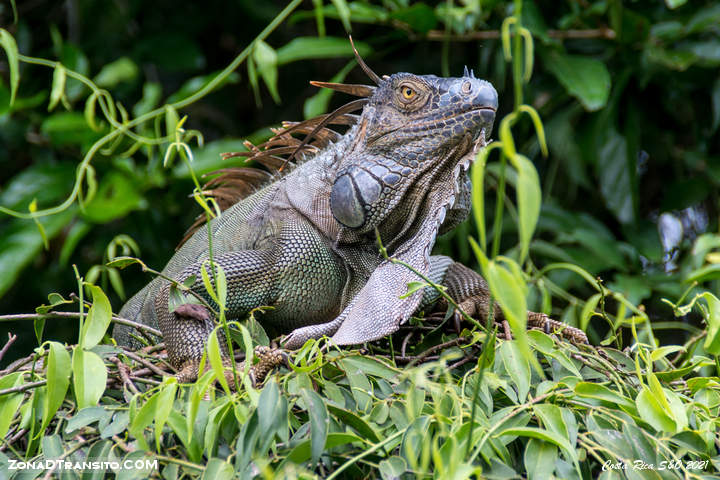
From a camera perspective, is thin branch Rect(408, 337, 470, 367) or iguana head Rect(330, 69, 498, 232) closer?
thin branch Rect(408, 337, 470, 367)

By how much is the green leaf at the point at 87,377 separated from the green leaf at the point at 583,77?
8.55 ft

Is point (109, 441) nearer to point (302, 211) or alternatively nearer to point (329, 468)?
point (329, 468)

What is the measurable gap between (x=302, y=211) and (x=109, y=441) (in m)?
0.91

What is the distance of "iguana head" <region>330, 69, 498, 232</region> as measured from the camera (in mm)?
1931

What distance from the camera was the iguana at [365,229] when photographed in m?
1.88

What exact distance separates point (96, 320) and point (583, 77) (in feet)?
9.06

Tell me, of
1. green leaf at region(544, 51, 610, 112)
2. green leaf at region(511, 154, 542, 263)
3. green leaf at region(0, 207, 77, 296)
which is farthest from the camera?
green leaf at region(544, 51, 610, 112)

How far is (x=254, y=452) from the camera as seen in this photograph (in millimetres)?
1258

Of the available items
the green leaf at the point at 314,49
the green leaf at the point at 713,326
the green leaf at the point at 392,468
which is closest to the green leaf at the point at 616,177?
the green leaf at the point at 314,49

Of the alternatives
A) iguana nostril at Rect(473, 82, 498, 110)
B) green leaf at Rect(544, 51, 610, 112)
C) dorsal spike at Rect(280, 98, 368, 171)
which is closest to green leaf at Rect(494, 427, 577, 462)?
iguana nostril at Rect(473, 82, 498, 110)

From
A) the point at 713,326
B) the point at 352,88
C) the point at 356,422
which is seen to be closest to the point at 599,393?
the point at 713,326

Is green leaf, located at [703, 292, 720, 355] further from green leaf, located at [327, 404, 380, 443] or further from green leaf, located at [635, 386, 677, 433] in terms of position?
green leaf, located at [327, 404, 380, 443]

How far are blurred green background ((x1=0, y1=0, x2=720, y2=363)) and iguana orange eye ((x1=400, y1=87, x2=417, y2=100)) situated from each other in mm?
1400

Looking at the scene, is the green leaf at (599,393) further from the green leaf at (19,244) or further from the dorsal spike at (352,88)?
the green leaf at (19,244)
